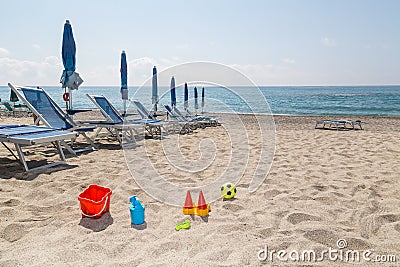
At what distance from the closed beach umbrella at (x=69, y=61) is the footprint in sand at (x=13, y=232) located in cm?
444

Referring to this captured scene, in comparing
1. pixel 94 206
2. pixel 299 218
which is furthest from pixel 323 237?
pixel 94 206

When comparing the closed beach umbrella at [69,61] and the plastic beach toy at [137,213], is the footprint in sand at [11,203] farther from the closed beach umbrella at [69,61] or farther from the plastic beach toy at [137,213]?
the closed beach umbrella at [69,61]

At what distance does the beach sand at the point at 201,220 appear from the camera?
209cm

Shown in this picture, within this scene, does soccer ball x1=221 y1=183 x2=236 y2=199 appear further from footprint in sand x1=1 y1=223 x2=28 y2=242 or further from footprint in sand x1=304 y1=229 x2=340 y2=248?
footprint in sand x1=1 y1=223 x2=28 y2=242

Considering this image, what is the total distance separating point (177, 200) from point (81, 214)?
0.88 meters

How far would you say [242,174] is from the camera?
421 centimetres

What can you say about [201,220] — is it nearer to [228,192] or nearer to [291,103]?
[228,192]

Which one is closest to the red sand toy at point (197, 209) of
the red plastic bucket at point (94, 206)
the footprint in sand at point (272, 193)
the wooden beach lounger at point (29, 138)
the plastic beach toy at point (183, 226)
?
the plastic beach toy at point (183, 226)

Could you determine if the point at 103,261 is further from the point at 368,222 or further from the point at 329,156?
the point at 329,156

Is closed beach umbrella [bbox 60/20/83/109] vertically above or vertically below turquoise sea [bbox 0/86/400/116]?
above

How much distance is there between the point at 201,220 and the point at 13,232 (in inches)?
54.8

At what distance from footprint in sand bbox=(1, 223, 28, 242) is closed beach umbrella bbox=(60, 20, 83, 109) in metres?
4.44

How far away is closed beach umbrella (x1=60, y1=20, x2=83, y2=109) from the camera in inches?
254

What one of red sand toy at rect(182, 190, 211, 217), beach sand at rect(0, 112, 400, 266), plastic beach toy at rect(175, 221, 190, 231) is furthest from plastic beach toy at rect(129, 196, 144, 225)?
red sand toy at rect(182, 190, 211, 217)
